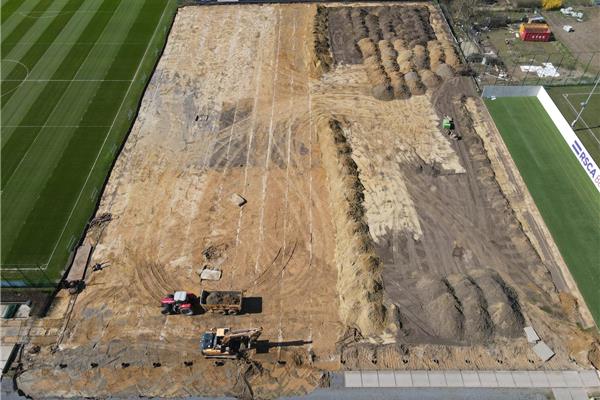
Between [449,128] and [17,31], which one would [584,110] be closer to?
[449,128]

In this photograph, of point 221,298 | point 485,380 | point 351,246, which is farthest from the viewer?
point 351,246

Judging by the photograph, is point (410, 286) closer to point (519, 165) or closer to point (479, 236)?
point (479, 236)

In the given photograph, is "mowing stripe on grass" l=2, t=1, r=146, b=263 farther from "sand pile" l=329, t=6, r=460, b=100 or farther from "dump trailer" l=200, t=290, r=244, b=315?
"sand pile" l=329, t=6, r=460, b=100

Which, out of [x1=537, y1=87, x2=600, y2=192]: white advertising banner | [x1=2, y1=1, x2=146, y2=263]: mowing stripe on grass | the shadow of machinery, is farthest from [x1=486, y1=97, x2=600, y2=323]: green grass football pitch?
[x1=2, y1=1, x2=146, y2=263]: mowing stripe on grass

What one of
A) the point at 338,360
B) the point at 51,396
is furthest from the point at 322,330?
the point at 51,396

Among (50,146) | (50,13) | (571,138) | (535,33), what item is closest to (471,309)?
(571,138)
